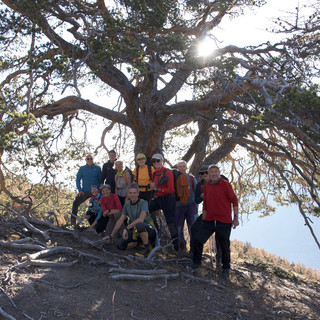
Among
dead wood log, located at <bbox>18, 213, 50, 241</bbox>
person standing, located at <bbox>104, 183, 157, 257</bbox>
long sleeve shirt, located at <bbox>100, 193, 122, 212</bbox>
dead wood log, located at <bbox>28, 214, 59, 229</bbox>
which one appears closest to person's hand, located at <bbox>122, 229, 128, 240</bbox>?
person standing, located at <bbox>104, 183, 157, 257</bbox>

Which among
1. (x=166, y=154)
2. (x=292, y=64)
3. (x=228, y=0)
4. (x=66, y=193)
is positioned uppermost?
(x=228, y=0)

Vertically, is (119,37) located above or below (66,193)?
above

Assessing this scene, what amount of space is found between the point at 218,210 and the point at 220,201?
5.6 inches

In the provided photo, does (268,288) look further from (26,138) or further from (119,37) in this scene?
(119,37)

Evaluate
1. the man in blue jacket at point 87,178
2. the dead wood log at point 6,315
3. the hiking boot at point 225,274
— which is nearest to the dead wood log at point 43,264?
the dead wood log at point 6,315

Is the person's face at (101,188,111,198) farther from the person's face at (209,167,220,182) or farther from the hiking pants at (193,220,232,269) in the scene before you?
the person's face at (209,167,220,182)

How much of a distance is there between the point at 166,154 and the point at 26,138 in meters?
6.22

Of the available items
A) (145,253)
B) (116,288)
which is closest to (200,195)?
(145,253)

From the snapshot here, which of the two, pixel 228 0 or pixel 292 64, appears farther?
pixel 228 0

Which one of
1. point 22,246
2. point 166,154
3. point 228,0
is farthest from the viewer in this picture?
point 166,154

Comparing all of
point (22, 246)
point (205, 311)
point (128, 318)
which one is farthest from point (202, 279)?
point (22, 246)

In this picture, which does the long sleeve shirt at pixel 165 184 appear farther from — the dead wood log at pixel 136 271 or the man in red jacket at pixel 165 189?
the dead wood log at pixel 136 271

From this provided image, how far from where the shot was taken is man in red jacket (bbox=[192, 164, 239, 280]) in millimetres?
5527

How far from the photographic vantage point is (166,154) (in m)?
12.0
